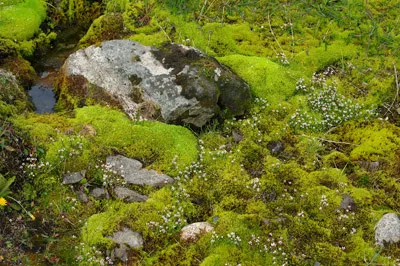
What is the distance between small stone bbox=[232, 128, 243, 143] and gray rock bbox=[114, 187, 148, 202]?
2.30 metres

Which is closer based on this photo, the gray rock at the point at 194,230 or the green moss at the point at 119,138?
the gray rock at the point at 194,230

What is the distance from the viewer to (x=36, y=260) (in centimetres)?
598

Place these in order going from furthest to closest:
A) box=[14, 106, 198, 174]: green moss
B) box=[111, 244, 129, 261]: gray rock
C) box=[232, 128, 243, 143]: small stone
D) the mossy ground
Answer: box=[232, 128, 243, 143]: small stone < box=[14, 106, 198, 174]: green moss < the mossy ground < box=[111, 244, 129, 261]: gray rock

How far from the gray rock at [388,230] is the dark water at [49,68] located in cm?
688

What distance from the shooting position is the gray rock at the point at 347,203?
7.08 meters

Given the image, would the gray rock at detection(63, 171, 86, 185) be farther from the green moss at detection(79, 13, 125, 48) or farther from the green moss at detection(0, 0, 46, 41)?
the green moss at detection(0, 0, 46, 41)

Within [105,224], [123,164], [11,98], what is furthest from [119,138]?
[11,98]

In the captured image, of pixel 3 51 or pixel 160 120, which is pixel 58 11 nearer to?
pixel 3 51

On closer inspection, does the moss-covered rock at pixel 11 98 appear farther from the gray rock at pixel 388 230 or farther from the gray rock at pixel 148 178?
the gray rock at pixel 388 230

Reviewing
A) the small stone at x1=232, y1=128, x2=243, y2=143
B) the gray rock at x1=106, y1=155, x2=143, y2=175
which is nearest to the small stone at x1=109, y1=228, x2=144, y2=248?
the gray rock at x1=106, y1=155, x2=143, y2=175

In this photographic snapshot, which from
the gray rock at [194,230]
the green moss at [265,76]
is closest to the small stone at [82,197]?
the gray rock at [194,230]

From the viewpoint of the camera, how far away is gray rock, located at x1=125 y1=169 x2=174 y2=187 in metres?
7.27

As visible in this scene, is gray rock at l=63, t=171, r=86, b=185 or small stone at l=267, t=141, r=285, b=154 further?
small stone at l=267, t=141, r=285, b=154

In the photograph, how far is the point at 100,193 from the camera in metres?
7.06
